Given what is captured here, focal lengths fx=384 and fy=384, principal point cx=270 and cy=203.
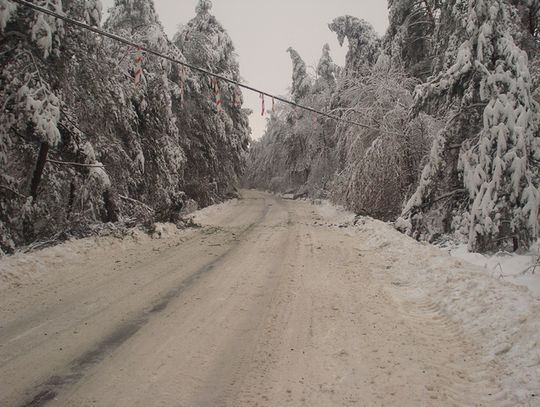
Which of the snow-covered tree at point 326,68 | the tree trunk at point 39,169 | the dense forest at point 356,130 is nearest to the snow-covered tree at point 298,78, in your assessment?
the snow-covered tree at point 326,68

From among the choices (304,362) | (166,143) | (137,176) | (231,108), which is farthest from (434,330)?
(231,108)

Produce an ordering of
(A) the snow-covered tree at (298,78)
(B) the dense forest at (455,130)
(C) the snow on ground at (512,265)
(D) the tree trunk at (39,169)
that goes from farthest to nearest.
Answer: (A) the snow-covered tree at (298,78) → (B) the dense forest at (455,130) → (D) the tree trunk at (39,169) → (C) the snow on ground at (512,265)

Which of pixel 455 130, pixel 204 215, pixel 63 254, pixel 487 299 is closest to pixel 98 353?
pixel 63 254

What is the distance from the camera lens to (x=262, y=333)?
4.37 metres

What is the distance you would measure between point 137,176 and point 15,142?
4542 mm

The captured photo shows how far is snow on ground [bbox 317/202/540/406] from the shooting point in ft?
10.8

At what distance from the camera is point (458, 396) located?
3172 mm

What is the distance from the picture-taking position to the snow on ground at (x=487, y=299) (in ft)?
10.8

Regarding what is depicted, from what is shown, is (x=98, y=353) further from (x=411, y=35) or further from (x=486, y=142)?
(x=411, y=35)

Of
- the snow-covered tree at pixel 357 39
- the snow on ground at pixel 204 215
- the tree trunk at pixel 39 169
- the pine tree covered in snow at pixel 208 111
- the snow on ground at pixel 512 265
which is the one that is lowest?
the snow on ground at pixel 204 215

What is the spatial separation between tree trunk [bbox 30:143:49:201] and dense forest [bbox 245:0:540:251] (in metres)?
8.87

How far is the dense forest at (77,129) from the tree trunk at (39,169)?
21 millimetres

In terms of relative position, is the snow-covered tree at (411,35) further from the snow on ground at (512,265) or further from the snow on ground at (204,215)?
the snow on ground at (512,265)

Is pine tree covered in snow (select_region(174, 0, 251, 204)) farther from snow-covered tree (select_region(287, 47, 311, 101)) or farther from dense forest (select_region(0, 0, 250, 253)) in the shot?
snow-covered tree (select_region(287, 47, 311, 101))
